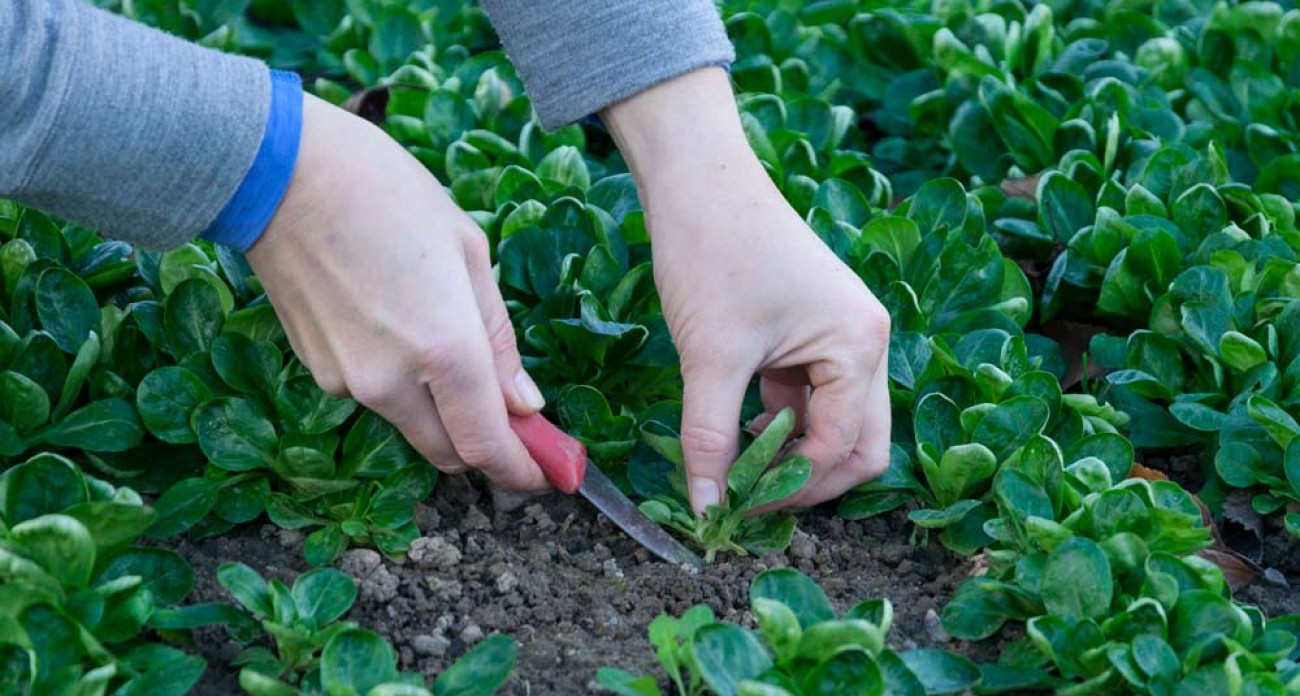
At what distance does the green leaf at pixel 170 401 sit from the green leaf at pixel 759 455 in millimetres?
675

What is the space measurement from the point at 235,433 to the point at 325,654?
1.51 ft

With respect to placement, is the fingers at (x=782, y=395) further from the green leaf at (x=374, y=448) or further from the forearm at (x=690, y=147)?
the green leaf at (x=374, y=448)

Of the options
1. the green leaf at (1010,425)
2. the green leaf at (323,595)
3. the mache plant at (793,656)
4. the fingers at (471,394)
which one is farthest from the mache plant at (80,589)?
the green leaf at (1010,425)

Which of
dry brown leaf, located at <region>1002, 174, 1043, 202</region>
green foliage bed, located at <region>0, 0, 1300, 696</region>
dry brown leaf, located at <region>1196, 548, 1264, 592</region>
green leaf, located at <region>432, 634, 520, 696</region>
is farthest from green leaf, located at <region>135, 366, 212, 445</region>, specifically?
dry brown leaf, located at <region>1002, 174, 1043, 202</region>

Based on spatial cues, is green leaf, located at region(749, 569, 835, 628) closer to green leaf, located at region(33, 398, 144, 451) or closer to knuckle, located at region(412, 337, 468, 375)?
knuckle, located at region(412, 337, 468, 375)

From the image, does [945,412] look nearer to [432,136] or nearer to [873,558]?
[873,558]

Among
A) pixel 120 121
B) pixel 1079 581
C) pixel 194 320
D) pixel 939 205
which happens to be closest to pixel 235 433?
pixel 194 320

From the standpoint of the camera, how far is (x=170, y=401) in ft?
6.37

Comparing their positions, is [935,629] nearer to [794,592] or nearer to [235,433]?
[794,592]

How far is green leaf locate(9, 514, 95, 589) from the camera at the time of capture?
154 cm

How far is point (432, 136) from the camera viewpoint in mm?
2725

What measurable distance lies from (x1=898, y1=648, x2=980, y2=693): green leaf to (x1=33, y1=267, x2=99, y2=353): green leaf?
114 centimetres

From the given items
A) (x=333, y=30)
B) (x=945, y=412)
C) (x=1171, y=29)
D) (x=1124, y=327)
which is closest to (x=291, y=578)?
(x=945, y=412)

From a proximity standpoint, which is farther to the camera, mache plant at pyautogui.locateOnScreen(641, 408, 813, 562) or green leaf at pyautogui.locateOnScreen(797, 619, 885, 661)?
mache plant at pyautogui.locateOnScreen(641, 408, 813, 562)
